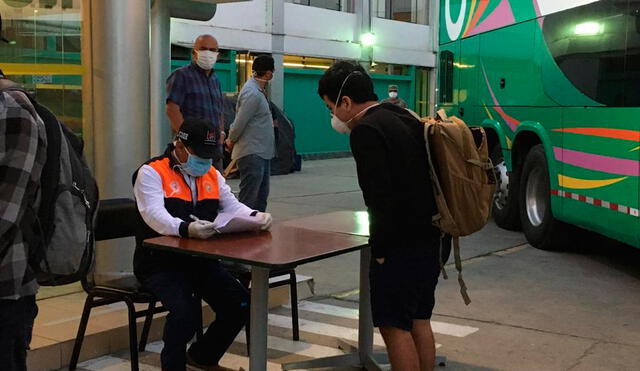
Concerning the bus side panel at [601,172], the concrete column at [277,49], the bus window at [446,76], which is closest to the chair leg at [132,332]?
the bus side panel at [601,172]

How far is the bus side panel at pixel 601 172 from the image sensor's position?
23.6ft

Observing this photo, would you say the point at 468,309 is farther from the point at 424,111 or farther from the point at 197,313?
the point at 424,111

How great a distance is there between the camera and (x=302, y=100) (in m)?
22.2

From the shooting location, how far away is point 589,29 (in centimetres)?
803

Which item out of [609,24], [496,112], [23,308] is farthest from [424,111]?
[23,308]

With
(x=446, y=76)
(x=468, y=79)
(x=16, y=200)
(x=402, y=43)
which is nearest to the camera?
A: (x=16, y=200)

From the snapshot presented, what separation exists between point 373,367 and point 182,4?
13.1 feet

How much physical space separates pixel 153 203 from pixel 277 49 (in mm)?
16745

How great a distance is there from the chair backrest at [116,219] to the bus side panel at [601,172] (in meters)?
4.43

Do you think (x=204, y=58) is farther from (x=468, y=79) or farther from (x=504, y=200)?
(x=468, y=79)

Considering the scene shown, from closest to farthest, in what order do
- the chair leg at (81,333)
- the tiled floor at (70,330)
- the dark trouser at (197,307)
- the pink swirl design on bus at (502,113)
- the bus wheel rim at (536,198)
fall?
the dark trouser at (197,307), the chair leg at (81,333), the tiled floor at (70,330), the bus wheel rim at (536,198), the pink swirl design on bus at (502,113)

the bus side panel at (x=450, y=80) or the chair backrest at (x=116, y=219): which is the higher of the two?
the bus side panel at (x=450, y=80)

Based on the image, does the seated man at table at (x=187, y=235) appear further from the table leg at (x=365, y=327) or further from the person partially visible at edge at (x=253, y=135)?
the person partially visible at edge at (x=253, y=135)

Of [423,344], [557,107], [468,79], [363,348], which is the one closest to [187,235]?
[423,344]
